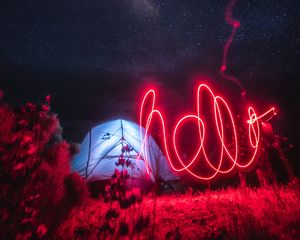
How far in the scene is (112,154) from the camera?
34.9 feet

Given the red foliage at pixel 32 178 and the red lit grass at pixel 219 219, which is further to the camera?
the red lit grass at pixel 219 219

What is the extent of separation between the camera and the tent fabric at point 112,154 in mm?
10266

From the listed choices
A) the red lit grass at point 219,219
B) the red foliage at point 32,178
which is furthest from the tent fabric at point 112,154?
the red foliage at point 32,178

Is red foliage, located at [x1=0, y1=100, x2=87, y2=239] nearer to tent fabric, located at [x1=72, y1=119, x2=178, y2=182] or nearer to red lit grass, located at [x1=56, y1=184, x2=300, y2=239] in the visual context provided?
red lit grass, located at [x1=56, y1=184, x2=300, y2=239]

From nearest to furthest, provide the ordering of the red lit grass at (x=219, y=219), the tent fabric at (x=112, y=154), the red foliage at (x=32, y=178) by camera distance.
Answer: the red foliage at (x=32, y=178) < the red lit grass at (x=219, y=219) < the tent fabric at (x=112, y=154)

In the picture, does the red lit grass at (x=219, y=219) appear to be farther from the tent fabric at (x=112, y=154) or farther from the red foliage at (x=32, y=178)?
the tent fabric at (x=112, y=154)

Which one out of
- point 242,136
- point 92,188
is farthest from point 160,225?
point 92,188

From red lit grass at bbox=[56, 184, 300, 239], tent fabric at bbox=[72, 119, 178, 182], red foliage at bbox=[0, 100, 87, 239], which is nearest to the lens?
red foliage at bbox=[0, 100, 87, 239]

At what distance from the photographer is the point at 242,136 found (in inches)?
349

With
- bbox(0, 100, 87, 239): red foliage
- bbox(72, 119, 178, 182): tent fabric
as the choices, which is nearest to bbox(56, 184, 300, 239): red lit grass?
bbox(0, 100, 87, 239): red foliage

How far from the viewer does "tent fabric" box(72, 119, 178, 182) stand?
10.3m

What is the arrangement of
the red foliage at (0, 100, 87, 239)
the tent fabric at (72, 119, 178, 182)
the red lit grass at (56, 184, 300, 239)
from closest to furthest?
the red foliage at (0, 100, 87, 239)
the red lit grass at (56, 184, 300, 239)
the tent fabric at (72, 119, 178, 182)

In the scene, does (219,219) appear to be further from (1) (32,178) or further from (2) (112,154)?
(2) (112,154)

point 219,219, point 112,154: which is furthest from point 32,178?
point 112,154
